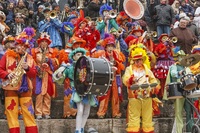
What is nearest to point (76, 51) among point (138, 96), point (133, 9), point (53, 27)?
point (138, 96)

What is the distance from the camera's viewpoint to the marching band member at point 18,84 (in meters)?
8.14

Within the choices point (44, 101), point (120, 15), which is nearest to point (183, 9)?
point (120, 15)

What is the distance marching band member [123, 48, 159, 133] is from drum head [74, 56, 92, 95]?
3.34 ft

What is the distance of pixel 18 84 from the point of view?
8219 millimetres

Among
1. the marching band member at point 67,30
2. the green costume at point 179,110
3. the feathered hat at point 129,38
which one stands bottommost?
the green costume at point 179,110

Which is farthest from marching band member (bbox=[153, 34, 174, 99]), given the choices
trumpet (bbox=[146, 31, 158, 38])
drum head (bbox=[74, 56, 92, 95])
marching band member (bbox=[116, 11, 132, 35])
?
drum head (bbox=[74, 56, 92, 95])

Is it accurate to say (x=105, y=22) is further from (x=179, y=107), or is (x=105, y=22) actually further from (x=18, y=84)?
(x=18, y=84)

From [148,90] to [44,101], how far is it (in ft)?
6.85

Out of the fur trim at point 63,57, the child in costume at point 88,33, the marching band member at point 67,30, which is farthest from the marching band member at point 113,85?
the marching band member at point 67,30

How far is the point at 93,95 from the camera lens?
869 cm

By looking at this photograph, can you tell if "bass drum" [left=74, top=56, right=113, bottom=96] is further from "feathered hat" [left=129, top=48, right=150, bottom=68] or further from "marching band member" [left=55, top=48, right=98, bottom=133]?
"feathered hat" [left=129, top=48, right=150, bottom=68]

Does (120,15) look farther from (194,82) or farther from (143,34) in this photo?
(194,82)

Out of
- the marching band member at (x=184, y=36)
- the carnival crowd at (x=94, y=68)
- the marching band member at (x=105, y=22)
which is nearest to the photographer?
the carnival crowd at (x=94, y=68)

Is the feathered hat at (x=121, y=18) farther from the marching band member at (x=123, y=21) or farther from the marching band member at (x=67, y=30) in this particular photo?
the marching band member at (x=67, y=30)
